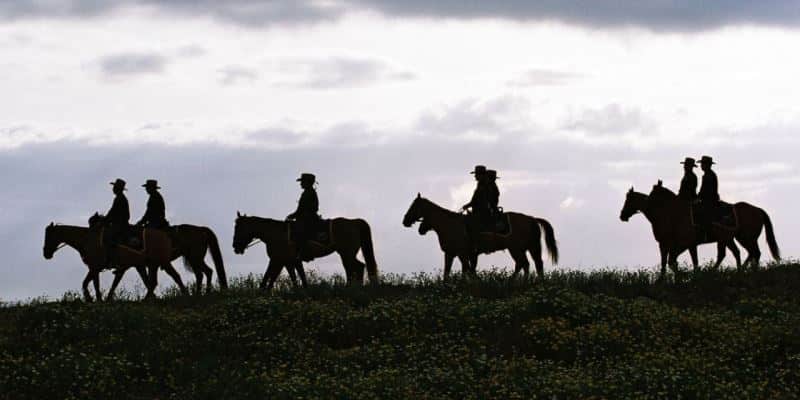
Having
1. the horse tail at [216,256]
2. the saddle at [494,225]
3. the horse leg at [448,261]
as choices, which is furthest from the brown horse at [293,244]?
the saddle at [494,225]

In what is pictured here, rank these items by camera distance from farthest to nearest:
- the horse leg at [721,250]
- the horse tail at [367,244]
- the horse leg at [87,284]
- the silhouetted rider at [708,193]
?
1. the horse leg at [721,250]
2. the silhouetted rider at [708,193]
3. the horse tail at [367,244]
4. the horse leg at [87,284]

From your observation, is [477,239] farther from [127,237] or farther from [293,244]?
[127,237]

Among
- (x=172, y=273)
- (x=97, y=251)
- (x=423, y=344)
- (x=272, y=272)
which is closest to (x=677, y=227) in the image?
(x=272, y=272)

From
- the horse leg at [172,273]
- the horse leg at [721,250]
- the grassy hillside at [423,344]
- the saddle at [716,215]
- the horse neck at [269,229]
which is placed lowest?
the grassy hillside at [423,344]

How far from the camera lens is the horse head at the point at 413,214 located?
31016mm

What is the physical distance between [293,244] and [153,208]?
368 centimetres

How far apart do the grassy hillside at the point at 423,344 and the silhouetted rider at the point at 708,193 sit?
442cm

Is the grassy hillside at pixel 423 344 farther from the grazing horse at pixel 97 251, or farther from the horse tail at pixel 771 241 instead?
the horse tail at pixel 771 241

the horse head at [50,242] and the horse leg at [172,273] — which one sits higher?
the horse head at [50,242]

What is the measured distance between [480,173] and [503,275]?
11.0ft

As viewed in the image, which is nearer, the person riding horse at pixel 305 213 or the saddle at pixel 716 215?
the person riding horse at pixel 305 213

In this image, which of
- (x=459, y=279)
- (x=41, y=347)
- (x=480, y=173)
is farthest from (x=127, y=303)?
(x=480, y=173)

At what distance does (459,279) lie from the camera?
2759cm

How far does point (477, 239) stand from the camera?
→ 1205 inches
